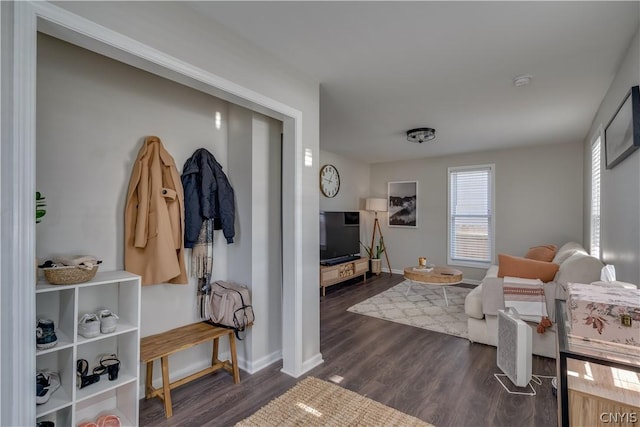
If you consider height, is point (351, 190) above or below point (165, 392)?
above

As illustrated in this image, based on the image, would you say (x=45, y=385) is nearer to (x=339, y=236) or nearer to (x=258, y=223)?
(x=258, y=223)

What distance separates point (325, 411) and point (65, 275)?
1.67 metres

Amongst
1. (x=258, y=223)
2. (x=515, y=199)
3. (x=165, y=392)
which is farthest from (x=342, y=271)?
(x=165, y=392)

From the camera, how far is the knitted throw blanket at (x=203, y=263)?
2406 millimetres

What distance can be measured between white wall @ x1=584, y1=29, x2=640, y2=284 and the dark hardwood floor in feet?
3.44

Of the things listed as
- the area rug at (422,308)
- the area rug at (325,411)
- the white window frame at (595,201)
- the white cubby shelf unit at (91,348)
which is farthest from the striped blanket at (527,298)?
the white cubby shelf unit at (91,348)

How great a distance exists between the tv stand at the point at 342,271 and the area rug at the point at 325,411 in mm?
2526

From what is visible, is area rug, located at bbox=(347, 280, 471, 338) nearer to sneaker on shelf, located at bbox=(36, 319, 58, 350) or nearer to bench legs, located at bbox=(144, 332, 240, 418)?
bench legs, located at bbox=(144, 332, 240, 418)

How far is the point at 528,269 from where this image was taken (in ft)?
9.57

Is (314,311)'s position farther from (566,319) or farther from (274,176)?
(566,319)

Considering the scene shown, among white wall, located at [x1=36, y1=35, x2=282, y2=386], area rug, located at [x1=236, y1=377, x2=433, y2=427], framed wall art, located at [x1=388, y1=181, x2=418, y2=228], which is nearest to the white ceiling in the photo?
white wall, located at [x1=36, y1=35, x2=282, y2=386]

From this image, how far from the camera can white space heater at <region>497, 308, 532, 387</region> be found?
7.16 feet

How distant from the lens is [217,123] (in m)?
2.62

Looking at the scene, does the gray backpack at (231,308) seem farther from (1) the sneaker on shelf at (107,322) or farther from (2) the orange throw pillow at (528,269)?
(2) the orange throw pillow at (528,269)
